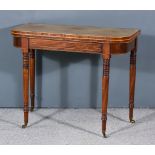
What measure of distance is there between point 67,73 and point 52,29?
57 cm

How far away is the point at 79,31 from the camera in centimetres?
289

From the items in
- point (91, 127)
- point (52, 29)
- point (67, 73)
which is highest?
point (52, 29)

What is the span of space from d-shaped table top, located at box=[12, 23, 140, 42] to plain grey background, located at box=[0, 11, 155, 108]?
0.92 feet

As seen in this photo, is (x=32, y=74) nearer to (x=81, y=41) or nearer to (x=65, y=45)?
(x=65, y=45)

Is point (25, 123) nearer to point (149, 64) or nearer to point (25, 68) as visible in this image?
point (25, 68)

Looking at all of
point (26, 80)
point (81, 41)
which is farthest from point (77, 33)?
point (26, 80)

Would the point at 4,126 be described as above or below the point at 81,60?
below

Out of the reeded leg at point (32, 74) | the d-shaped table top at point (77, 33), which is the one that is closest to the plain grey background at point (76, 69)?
the reeded leg at point (32, 74)

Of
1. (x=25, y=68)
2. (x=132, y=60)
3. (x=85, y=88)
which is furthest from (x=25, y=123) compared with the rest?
(x=132, y=60)

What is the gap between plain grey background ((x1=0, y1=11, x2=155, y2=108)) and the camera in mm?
3344

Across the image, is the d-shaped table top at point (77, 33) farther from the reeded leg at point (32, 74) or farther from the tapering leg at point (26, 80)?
the reeded leg at point (32, 74)

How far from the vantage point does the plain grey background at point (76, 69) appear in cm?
334
